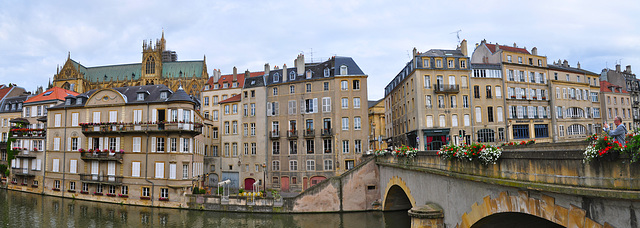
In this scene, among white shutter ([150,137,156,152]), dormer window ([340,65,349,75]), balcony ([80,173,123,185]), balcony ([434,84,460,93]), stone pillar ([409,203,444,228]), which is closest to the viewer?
stone pillar ([409,203,444,228])

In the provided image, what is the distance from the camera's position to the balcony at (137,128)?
38.6 metres

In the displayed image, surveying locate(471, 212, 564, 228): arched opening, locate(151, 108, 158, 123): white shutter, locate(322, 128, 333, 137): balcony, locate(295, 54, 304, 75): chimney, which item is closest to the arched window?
locate(295, 54, 304, 75): chimney

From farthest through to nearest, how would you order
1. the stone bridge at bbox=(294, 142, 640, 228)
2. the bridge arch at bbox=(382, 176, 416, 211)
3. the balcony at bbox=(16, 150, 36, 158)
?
the balcony at bbox=(16, 150, 36, 158) < the bridge arch at bbox=(382, 176, 416, 211) < the stone bridge at bbox=(294, 142, 640, 228)

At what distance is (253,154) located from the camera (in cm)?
4844

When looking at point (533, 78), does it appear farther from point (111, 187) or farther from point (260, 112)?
point (111, 187)

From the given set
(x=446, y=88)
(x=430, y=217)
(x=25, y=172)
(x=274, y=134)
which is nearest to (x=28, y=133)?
(x=25, y=172)

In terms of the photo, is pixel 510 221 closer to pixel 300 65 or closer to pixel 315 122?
pixel 315 122

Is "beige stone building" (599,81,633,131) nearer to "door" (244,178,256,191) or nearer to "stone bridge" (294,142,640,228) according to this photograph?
"stone bridge" (294,142,640,228)

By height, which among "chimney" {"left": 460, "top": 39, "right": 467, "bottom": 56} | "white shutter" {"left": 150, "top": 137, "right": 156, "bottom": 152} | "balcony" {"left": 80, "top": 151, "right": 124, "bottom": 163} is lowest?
"balcony" {"left": 80, "top": 151, "right": 124, "bottom": 163}

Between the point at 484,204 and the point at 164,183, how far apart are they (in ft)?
108

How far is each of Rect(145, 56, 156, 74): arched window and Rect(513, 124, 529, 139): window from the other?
8584cm

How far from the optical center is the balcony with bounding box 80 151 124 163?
39.9 metres

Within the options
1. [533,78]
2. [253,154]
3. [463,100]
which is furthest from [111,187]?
[533,78]

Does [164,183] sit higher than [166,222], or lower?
higher
